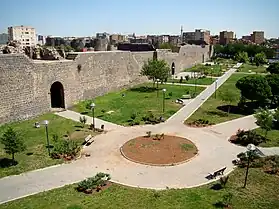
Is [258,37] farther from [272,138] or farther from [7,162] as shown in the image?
[7,162]

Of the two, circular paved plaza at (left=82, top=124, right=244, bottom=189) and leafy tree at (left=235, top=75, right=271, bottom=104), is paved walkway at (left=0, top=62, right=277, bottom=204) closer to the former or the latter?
circular paved plaza at (left=82, top=124, right=244, bottom=189)

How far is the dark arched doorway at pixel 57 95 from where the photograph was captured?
75.0ft

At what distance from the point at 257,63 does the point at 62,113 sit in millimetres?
44064

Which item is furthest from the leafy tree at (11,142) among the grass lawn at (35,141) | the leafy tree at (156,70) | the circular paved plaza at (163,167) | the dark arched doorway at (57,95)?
the leafy tree at (156,70)

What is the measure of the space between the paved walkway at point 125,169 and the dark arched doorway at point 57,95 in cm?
746

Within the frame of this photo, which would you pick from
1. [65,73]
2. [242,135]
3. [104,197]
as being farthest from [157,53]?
[104,197]

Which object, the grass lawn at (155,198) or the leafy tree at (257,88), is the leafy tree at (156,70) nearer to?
the leafy tree at (257,88)

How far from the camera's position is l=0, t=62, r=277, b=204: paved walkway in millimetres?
11156

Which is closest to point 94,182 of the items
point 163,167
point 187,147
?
point 163,167

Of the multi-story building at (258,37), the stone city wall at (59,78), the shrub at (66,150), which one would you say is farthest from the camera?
the multi-story building at (258,37)

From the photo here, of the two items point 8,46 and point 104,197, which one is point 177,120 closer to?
point 104,197

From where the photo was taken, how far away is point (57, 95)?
23609mm

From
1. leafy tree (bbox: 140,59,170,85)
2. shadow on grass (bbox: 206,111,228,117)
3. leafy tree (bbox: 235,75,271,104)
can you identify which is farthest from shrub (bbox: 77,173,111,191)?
leafy tree (bbox: 140,59,170,85)

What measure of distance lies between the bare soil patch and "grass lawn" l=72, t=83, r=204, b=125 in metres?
3.60
